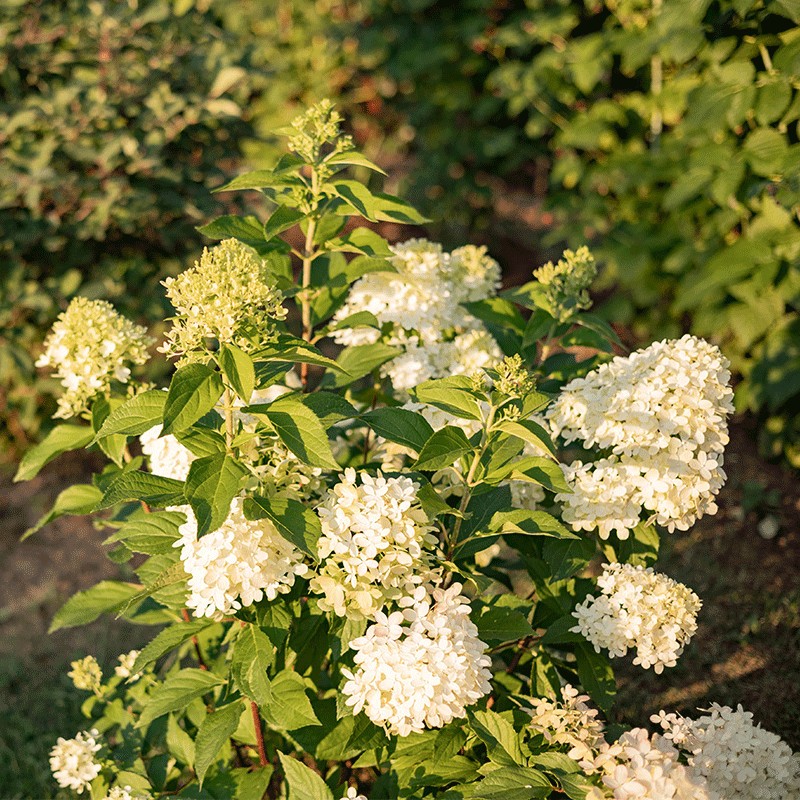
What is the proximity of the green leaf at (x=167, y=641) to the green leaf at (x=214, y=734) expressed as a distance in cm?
16

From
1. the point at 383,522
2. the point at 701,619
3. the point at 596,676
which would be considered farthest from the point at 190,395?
the point at 701,619

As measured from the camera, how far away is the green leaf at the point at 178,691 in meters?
1.66

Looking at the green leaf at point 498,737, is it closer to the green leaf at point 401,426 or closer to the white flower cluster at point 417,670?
the white flower cluster at point 417,670

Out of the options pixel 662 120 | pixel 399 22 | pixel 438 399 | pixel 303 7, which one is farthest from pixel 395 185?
pixel 438 399

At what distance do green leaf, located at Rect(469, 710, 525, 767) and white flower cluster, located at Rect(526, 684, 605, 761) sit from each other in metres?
0.06

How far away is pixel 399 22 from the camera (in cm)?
550

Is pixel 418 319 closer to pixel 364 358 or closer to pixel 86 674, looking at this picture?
pixel 364 358

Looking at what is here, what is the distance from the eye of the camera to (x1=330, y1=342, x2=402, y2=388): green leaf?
73.2 inches

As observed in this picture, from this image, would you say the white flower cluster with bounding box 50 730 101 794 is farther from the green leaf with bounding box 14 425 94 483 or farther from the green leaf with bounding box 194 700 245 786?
the green leaf with bounding box 14 425 94 483

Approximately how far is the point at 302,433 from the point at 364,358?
46cm

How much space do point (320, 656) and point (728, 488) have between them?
2.38 metres

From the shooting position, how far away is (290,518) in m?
1.47

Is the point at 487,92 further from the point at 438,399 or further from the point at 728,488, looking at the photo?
the point at 438,399

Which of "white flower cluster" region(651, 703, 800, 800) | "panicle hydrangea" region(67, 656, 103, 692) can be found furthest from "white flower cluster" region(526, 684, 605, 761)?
"panicle hydrangea" region(67, 656, 103, 692)
